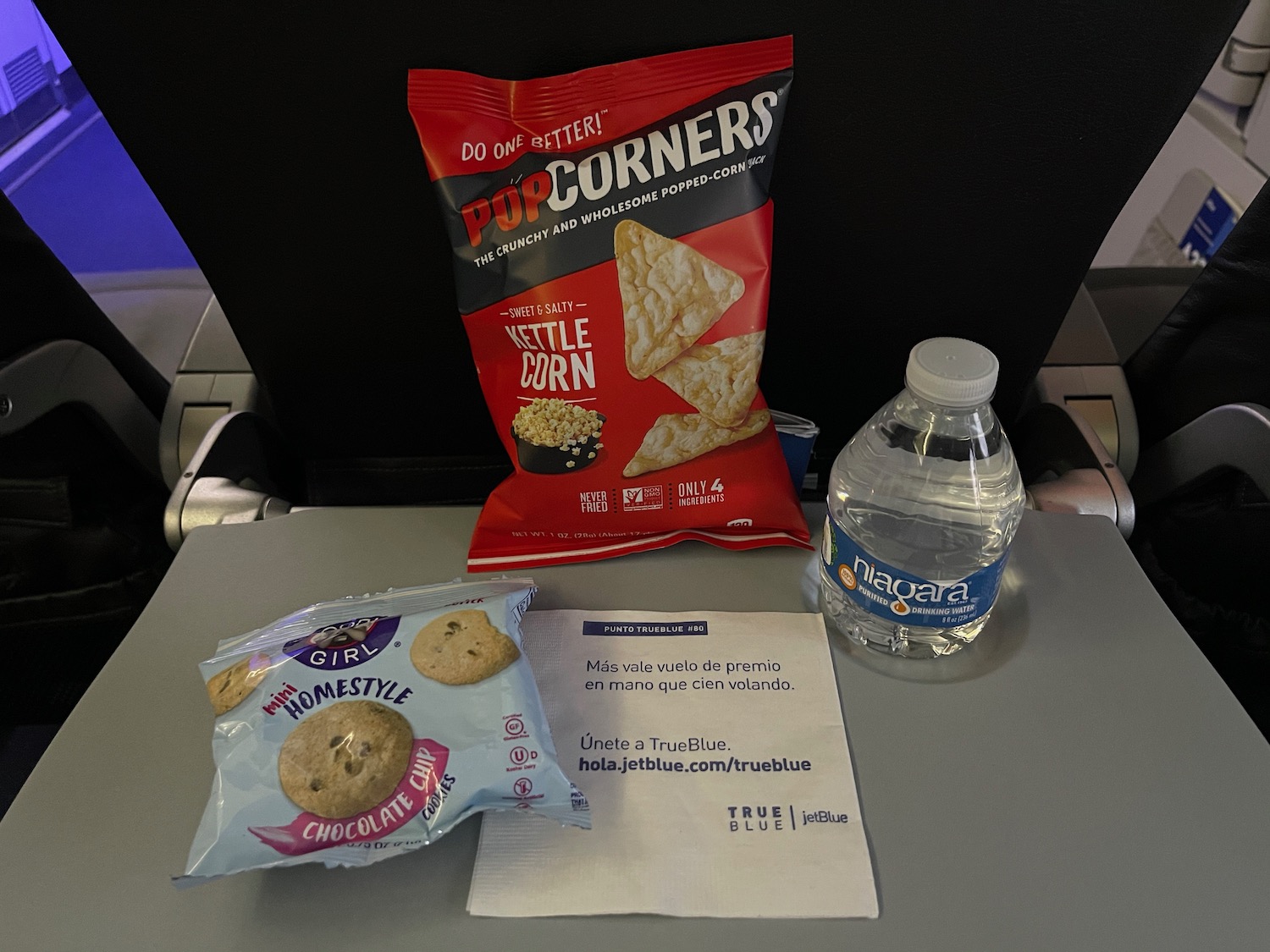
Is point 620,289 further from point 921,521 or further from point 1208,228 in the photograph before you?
point 1208,228

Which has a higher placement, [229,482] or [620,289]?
[620,289]

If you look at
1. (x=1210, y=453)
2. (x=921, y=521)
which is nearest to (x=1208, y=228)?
(x=1210, y=453)

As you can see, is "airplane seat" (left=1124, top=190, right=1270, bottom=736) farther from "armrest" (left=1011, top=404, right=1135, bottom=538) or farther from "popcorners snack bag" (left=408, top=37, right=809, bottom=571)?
"popcorners snack bag" (left=408, top=37, right=809, bottom=571)

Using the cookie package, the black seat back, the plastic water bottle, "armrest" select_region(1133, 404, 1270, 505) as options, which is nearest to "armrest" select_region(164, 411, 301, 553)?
the black seat back

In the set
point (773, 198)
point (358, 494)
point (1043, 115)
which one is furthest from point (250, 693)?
point (1043, 115)

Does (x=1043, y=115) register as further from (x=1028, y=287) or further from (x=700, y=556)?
(x=700, y=556)

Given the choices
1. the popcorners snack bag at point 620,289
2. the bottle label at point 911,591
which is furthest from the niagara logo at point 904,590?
the popcorners snack bag at point 620,289
